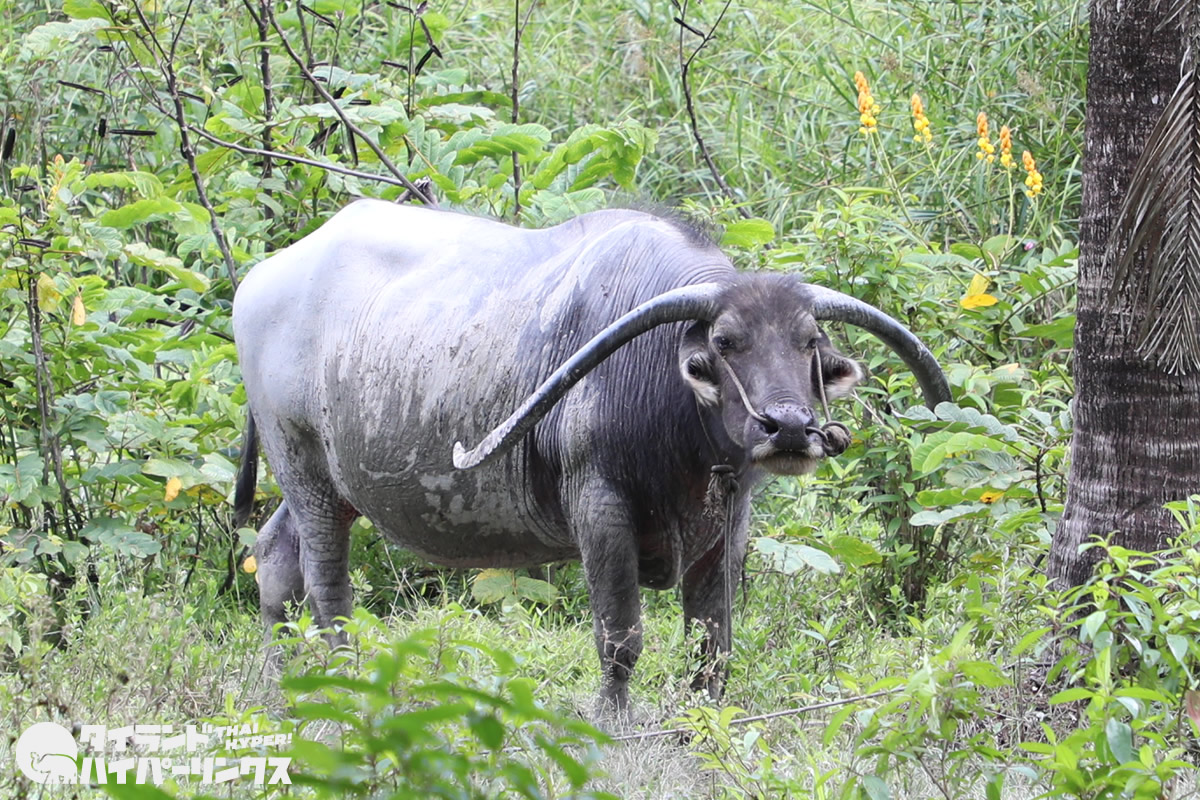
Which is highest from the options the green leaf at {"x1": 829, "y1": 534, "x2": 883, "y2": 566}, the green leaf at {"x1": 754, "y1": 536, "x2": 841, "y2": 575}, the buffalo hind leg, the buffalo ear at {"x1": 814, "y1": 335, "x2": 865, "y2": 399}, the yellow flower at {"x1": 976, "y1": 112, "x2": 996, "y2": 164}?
the yellow flower at {"x1": 976, "y1": 112, "x2": 996, "y2": 164}

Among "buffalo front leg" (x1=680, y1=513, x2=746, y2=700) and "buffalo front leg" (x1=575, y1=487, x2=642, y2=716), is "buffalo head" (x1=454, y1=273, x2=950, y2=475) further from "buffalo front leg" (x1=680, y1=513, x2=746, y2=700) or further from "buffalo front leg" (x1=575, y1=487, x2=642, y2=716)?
"buffalo front leg" (x1=680, y1=513, x2=746, y2=700)

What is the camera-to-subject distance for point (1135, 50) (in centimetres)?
379

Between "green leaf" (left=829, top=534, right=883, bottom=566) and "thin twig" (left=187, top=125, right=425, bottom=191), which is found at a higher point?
"thin twig" (left=187, top=125, right=425, bottom=191)

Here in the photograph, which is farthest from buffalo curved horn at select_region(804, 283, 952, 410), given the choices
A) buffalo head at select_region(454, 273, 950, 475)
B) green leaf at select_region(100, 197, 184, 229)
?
green leaf at select_region(100, 197, 184, 229)

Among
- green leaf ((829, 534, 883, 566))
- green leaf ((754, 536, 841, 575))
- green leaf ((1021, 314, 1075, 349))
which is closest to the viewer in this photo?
green leaf ((754, 536, 841, 575))

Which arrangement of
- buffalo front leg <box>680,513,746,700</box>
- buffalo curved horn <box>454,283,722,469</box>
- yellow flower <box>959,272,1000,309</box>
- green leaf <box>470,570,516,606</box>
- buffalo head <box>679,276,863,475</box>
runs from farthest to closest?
green leaf <box>470,570,516,606</box>
yellow flower <box>959,272,1000,309</box>
buffalo front leg <box>680,513,746,700</box>
buffalo curved horn <box>454,283,722,469</box>
buffalo head <box>679,276,863,475</box>

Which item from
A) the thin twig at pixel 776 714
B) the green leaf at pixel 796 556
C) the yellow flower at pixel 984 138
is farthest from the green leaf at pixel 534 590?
the yellow flower at pixel 984 138

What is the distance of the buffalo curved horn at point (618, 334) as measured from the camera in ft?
12.9

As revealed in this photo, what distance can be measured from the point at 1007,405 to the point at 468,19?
569cm

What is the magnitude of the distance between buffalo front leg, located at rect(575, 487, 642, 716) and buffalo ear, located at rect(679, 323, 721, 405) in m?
0.43

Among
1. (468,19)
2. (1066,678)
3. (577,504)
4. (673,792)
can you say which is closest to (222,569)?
(577,504)

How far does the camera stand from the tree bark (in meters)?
3.79

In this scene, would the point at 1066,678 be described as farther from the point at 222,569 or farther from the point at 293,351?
the point at 222,569

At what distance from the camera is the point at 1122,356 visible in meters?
3.86
